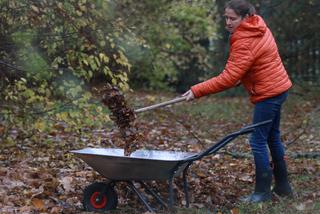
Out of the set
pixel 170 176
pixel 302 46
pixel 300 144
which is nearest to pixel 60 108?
pixel 170 176

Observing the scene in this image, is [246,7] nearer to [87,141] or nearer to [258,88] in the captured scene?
[258,88]

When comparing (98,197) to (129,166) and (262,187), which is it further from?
(262,187)

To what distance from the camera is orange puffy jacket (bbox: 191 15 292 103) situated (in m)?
6.16

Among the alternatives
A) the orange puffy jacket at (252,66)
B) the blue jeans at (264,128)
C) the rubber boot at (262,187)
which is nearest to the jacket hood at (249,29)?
the orange puffy jacket at (252,66)

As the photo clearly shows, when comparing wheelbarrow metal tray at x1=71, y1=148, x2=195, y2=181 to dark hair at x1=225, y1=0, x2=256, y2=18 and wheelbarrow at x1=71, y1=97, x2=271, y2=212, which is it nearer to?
wheelbarrow at x1=71, y1=97, x2=271, y2=212

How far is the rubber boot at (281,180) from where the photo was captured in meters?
6.87

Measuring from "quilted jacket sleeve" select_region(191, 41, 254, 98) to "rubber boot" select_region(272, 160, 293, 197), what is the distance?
112 cm

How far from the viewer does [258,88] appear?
6328mm

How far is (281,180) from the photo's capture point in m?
6.87

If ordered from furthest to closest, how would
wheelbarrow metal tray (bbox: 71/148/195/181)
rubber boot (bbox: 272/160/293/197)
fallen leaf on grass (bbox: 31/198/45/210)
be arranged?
rubber boot (bbox: 272/160/293/197), fallen leaf on grass (bbox: 31/198/45/210), wheelbarrow metal tray (bbox: 71/148/195/181)

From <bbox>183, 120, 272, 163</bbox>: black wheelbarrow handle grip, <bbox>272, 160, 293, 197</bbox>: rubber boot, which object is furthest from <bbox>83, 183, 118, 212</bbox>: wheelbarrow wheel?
<bbox>272, 160, 293, 197</bbox>: rubber boot

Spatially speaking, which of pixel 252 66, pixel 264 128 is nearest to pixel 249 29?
pixel 252 66

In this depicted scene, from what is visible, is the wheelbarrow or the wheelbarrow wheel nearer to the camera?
the wheelbarrow

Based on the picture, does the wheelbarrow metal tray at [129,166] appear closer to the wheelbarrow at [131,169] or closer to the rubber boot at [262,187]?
the wheelbarrow at [131,169]
